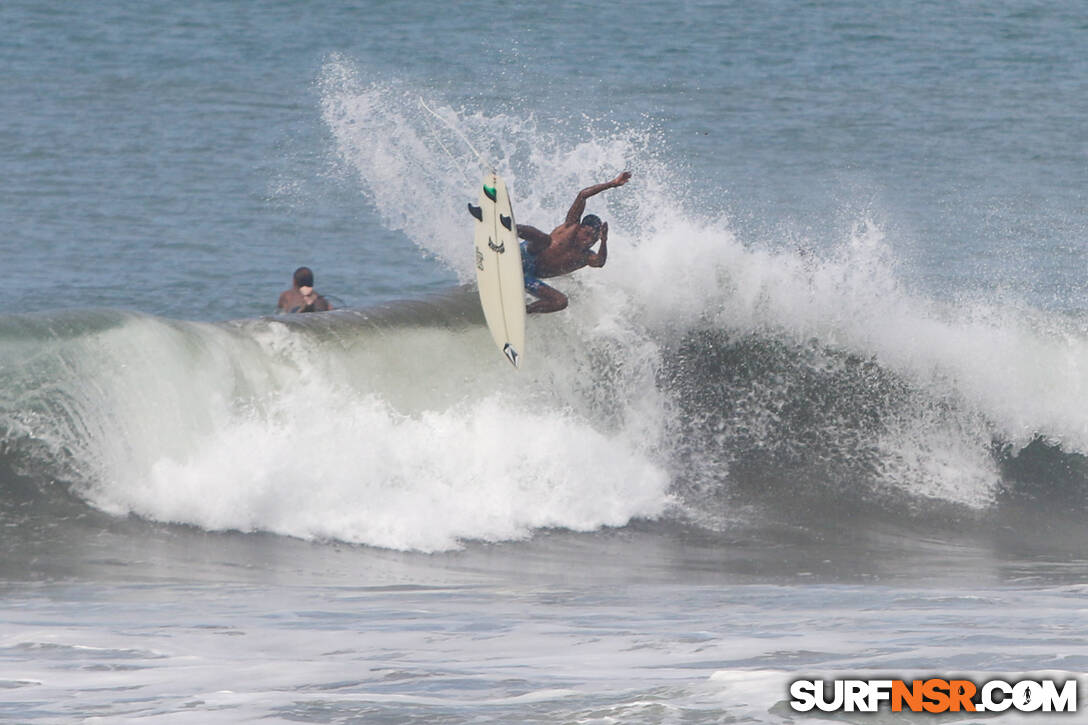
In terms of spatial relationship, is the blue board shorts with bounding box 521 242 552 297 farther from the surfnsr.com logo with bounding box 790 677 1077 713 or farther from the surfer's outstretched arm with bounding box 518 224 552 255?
the surfnsr.com logo with bounding box 790 677 1077 713

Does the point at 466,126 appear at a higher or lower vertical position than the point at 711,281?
higher

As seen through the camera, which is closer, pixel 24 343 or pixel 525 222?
pixel 24 343

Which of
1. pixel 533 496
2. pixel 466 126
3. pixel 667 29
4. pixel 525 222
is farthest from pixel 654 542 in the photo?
pixel 667 29

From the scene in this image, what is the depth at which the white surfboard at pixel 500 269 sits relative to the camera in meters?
10.3

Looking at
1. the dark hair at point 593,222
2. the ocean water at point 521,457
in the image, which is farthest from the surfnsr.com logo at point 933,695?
the dark hair at point 593,222

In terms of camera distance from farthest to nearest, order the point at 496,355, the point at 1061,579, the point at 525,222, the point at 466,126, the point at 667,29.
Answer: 1. the point at 667,29
2. the point at 466,126
3. the point at 525,222
4. the point at 496,355
5. the point at 1061,579

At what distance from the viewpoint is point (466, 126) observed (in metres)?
25.0

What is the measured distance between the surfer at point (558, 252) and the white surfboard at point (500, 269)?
9.7 inches

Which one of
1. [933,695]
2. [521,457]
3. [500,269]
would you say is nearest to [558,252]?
[500,269]

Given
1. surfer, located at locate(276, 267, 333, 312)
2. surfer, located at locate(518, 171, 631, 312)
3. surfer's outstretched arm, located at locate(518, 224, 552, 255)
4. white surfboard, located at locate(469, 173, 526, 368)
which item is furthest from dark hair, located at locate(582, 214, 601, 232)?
surfer, located at locate(276, 267, 333, 312)

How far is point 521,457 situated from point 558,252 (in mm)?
1497

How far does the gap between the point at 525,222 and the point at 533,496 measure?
3.33 m

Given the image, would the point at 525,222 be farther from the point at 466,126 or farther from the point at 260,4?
the point at 260,4

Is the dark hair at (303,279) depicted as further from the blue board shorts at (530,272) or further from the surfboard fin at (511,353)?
the surfboard fin at (511,353)
